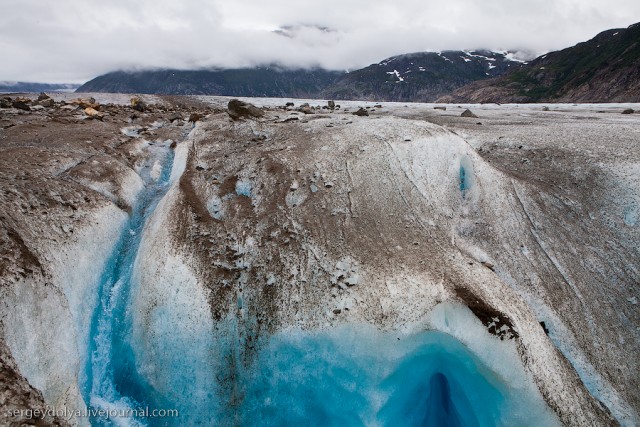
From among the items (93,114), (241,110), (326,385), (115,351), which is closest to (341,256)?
(326,385)

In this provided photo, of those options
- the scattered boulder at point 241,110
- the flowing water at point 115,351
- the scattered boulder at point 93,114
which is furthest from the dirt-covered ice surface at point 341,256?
the scattered boulder at point 241,110

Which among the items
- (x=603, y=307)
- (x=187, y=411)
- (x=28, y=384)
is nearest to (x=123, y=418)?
(x=187, y=411)

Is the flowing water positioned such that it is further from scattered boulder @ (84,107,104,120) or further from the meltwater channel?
scattered boulder @ (84,107,104,120)

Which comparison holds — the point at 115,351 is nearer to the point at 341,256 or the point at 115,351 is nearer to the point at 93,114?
the point at 341,256

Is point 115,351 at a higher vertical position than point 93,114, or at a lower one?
lower

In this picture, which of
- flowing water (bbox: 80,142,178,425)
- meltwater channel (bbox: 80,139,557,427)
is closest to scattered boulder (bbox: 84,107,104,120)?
flowing water (bbox: 80,142,178,425)
